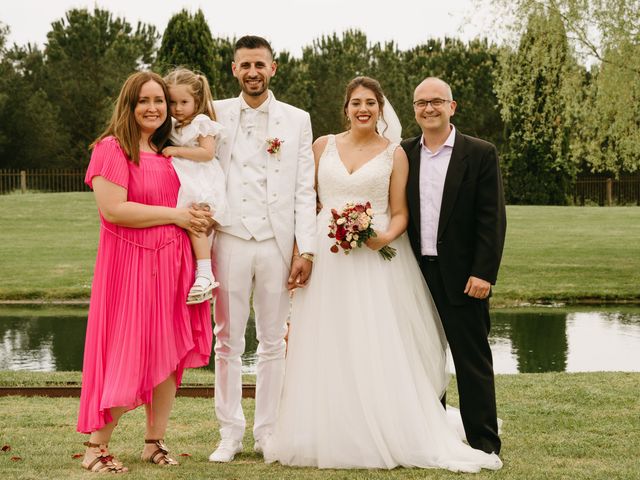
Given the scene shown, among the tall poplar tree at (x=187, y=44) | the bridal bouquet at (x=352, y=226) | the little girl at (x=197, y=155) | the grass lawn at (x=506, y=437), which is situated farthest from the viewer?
the tall poplar tree at (x=187, y=44)

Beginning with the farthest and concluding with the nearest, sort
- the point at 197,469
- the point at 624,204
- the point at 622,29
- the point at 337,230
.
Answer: the point at 624,204
the point at 622,29
the point at 337,230
the point at 197,469

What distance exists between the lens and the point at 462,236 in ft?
17.2

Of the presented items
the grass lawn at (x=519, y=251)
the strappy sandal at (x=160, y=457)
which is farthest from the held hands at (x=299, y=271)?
the grass lawn at (x=519, y=251)

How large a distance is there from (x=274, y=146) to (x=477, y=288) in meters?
1.51

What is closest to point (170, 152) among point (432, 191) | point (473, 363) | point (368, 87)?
point (368, 87)

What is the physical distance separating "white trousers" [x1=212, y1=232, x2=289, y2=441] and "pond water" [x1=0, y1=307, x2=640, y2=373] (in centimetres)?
370

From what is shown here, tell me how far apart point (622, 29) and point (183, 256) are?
46.1 feet

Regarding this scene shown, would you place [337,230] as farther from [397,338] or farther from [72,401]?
[72,401]

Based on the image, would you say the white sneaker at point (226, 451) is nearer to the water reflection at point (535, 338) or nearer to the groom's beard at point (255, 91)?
the groom's beard at point (255, 91)

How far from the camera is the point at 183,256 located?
Answer: 5047 mm

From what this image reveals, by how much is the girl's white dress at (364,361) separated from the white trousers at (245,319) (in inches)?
5.3

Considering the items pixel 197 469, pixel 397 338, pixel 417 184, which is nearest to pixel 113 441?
pixel 197 469

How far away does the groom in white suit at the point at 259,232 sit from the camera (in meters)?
5.34

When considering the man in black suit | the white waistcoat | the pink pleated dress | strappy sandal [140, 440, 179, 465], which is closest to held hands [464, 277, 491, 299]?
the man in black suit
